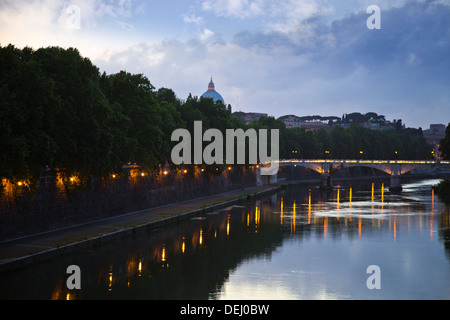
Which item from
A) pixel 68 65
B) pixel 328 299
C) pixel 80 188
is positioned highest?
pixel 68 65

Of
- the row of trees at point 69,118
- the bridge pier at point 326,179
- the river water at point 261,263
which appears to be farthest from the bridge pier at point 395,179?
the row of trees at point 69,118

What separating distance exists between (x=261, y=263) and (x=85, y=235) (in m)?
11.1

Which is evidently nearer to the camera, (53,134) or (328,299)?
(328,299)

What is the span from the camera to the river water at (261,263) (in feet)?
83.4

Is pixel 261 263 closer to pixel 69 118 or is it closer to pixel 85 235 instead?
pixel 85 235

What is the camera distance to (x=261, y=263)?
1270 inches

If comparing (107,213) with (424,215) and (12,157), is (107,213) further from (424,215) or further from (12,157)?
(424,215)

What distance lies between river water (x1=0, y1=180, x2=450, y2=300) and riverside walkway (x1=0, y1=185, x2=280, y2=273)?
63 cm

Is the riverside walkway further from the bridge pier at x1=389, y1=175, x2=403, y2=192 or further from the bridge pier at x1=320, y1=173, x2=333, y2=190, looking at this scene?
the bridge pier at x1=320, y1=173, x2=333, y2=190

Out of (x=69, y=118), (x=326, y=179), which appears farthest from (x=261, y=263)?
(x=326, y=179)

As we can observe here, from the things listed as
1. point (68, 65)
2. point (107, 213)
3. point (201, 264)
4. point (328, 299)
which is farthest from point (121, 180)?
point (328, 299)

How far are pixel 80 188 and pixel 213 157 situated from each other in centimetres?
3133

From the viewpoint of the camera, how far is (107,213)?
45000 mm

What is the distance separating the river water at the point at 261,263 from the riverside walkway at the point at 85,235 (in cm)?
63
